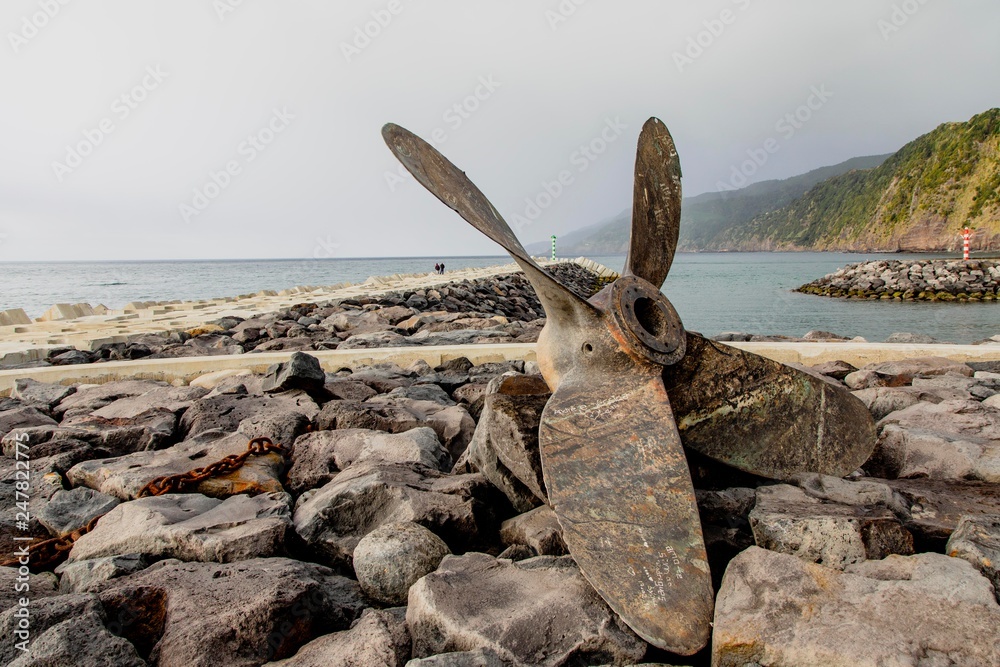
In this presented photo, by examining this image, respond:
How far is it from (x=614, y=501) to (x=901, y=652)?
869mm

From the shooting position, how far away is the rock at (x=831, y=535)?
1904 millimetres

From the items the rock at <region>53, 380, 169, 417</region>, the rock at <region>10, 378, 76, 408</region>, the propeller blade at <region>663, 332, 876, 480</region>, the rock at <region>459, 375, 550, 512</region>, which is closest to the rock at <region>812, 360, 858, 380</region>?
the propeller blade at <region>663, 332, 876, 480</region>

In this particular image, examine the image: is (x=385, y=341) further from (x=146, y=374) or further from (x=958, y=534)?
(x=958, y=534)

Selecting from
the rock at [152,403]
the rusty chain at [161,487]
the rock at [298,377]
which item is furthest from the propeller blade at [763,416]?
the rock at [152,403]

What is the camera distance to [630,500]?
2053 mm

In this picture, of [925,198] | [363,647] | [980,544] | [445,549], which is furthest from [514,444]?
[925,198]

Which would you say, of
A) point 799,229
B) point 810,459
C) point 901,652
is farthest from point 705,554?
point 799,229

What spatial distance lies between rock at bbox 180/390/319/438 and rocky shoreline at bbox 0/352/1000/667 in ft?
0.59

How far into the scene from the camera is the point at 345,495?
263cm

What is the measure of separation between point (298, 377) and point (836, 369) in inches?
175

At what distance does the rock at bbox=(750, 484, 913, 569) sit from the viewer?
190 cm

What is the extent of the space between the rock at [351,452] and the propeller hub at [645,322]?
4.42 feet

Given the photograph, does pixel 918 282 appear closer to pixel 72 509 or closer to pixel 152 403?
pixel 152 403

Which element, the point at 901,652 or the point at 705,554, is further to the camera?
the point at 705,554
